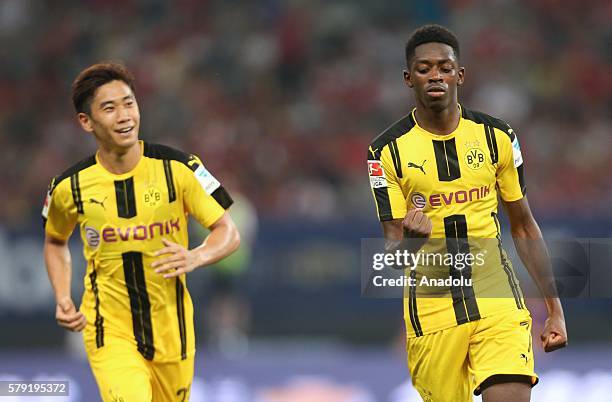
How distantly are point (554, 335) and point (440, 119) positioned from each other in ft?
4.01

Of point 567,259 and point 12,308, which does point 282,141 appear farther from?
point 567,259

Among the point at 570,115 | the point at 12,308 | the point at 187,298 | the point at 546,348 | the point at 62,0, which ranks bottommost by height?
the point at 546,348

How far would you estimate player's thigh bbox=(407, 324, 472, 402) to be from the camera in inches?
238

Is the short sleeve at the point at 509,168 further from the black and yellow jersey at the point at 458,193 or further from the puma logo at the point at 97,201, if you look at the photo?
the puma logo at the point at 97,201

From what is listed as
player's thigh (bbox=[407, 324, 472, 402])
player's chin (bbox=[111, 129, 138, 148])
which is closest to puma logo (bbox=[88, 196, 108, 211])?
player's chin (bbox=[111, 129, 138, 148])

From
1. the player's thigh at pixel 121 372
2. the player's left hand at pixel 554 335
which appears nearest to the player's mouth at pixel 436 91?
the player's left hand at pixel 554 335

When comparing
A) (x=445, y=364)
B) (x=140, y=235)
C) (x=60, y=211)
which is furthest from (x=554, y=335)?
(x=60, y=211)

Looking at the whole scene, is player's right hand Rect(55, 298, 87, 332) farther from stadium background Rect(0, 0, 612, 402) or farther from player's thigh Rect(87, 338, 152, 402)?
stadium background Rect(0, 0, 612, 402)

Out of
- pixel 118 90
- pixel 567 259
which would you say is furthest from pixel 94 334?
pixel 567 259

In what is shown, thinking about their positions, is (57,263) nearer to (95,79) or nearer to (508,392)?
(95,79)

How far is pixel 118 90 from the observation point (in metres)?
6.45

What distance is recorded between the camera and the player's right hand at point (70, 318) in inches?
246

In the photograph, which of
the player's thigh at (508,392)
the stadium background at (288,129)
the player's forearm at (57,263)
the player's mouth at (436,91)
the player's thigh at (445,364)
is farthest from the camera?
the stadium background at (288,129)

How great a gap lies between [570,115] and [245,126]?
413 cm
